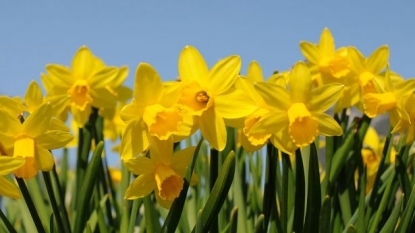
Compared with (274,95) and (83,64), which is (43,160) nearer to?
(274,95)

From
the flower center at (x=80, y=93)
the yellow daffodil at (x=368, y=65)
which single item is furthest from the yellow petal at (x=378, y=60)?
the flower center at (x=80, y=93)

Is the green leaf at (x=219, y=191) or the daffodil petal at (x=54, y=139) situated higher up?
the daffodil petal at (x=54, y=139)

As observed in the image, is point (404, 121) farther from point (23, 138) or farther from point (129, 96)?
point (129, 96)

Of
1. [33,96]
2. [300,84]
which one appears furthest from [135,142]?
[33,96]

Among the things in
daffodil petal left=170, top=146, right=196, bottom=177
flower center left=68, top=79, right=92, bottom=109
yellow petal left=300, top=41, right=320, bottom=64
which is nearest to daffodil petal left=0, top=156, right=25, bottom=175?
daffodil petal left=170, top=146, right=196, bottom=177

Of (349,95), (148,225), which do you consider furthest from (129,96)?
(148,225)

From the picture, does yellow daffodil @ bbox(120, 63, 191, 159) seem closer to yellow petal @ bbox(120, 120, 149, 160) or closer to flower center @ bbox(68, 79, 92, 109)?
yellow petal @ bbox(120, 120, 149, 160)

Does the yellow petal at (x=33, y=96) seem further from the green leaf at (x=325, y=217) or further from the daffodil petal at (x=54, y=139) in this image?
the green leaf at (x=325, y=217)
